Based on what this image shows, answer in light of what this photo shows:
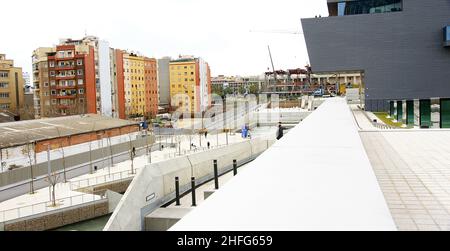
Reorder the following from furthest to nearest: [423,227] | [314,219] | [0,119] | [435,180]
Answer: [0,119] < [435,180] < [423,227] < [314,219]

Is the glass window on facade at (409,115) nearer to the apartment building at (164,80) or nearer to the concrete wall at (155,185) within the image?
the concrete wall at (155,185)

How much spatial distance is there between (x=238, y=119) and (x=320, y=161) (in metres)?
26.2

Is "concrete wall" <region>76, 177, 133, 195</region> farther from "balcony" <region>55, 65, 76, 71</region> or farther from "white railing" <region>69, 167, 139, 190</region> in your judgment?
"balcony" <region>55, 65, 76, 71</region>

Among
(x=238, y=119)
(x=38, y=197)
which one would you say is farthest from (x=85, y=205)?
(x=238, y=119)

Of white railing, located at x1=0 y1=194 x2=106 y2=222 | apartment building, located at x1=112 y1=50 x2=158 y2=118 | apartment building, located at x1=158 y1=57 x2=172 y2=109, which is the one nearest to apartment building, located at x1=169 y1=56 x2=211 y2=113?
apartment building, located at x1=158 y1=57 x2=172 y2=109

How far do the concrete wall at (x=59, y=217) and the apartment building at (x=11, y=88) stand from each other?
57.6 feet

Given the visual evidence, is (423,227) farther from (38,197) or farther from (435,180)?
(38,197)

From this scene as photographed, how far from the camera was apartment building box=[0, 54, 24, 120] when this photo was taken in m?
26.9

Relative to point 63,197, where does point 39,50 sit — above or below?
above

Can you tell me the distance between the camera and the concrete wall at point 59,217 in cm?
935

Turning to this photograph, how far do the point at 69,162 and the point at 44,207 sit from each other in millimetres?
4923

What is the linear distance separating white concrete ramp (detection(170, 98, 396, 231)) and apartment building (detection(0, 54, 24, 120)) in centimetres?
2641

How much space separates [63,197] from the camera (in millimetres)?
11000

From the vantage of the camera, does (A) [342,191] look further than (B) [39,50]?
No
